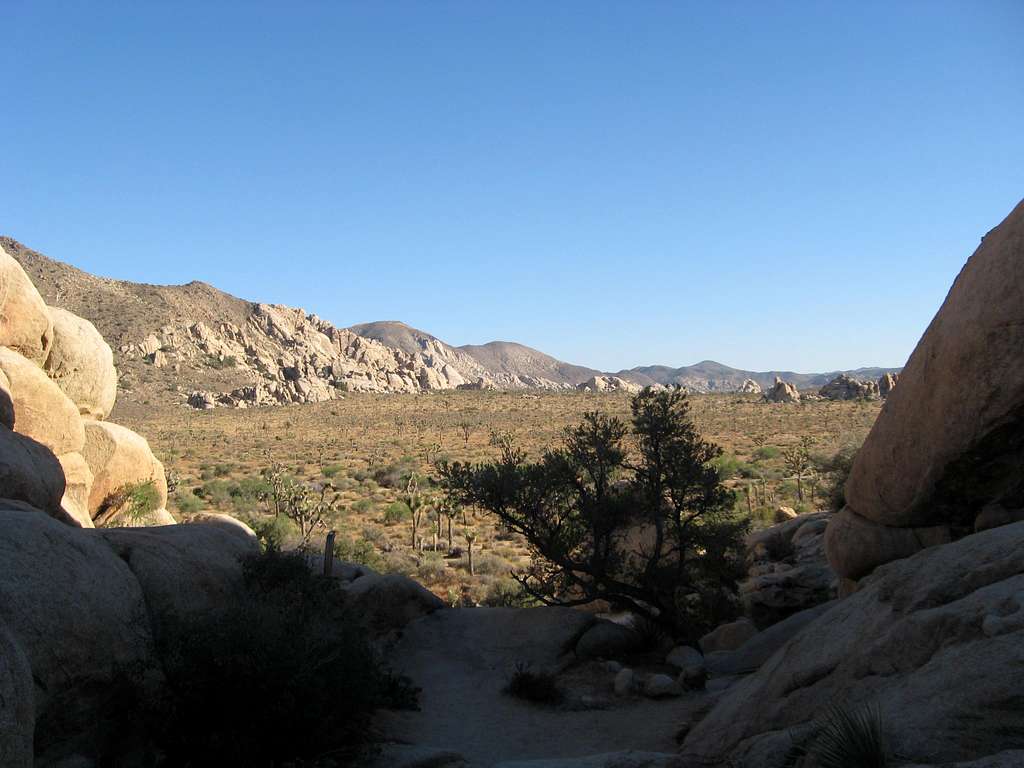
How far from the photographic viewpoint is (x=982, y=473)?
9.20 meters

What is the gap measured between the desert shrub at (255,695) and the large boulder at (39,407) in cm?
936

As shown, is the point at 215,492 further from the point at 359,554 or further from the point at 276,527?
the point at 359,554

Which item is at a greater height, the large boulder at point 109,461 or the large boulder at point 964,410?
the large boulder at point 964,410

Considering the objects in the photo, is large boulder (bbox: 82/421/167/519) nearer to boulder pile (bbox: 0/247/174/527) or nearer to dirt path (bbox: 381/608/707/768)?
boulder pile (bbox: 0/247/174/527)

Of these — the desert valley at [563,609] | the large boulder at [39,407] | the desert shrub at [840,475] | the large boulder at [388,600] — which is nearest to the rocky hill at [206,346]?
the large boulder at [39,407]

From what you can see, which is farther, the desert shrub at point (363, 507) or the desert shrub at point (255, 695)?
the desert shrub at point (363, 507)

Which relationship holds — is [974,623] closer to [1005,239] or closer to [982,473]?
[982,473]

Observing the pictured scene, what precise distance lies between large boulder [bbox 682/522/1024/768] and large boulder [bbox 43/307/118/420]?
55.7 feet

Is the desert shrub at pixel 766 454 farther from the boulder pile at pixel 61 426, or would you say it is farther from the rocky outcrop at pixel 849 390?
the boulder pile at pixel 61 426

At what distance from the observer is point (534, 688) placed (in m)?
12.4

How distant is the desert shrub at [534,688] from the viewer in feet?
40.2

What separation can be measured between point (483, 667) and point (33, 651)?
8.96 m

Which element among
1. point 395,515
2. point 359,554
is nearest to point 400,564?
point 359,554

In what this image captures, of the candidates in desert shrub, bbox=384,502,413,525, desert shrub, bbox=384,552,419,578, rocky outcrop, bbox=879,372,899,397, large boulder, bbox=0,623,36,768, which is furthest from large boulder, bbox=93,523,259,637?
rocky outcrop, bbox=879,372,899,397
